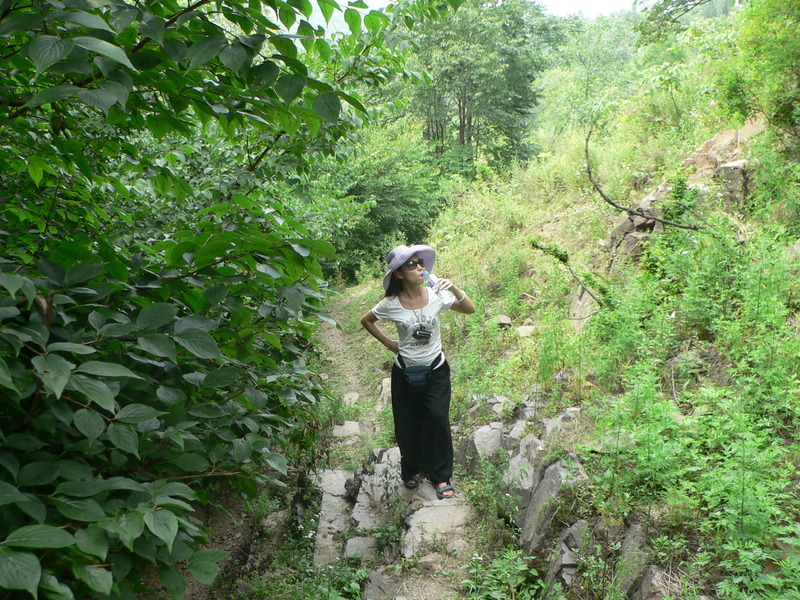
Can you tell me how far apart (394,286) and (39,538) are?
3.49 metres

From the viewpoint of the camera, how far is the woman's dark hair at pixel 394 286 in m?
4.41

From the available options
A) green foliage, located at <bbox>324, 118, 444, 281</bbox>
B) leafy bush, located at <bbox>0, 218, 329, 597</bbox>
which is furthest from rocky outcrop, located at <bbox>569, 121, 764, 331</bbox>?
green foliage, located at <bbox>324, 118, 444, 281</bbox>

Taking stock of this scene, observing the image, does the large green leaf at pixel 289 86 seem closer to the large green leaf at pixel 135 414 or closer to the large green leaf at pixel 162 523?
the large green leaf at pixel 135 414

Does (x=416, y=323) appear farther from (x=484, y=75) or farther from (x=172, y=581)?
(x=484, y=75)

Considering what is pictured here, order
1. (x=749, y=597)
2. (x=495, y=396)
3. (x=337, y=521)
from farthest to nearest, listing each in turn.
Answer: (x=495, y=396), (x=337, y=521), (x=749, y=597)

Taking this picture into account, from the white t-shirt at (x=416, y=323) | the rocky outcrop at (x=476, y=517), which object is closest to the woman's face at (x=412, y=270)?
the white t-shirt at (x=416, y=323)

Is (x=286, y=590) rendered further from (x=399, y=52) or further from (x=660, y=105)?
(x=660, y=105)

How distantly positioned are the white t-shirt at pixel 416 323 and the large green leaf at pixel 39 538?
3366mm

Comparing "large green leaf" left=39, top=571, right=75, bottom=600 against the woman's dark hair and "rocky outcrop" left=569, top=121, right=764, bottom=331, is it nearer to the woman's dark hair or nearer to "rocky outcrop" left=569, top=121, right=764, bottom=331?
the woman's dark hair

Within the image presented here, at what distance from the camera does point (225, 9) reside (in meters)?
1.62

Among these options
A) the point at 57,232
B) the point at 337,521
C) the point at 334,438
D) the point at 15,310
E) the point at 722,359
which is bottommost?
the point at 334,438

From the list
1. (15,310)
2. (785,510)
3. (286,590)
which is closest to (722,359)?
(785,510)

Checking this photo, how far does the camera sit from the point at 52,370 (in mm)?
1152

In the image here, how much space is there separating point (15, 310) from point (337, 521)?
4478mm
